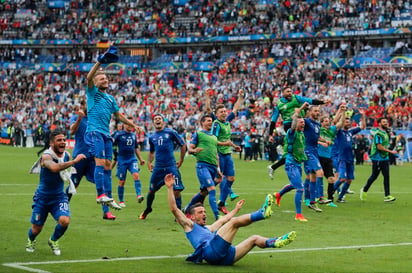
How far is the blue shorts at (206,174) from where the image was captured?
16250 millimetres

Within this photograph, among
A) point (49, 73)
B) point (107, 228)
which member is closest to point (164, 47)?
point (49, 73)

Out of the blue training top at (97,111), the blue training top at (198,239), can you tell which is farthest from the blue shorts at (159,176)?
the blue training top at (198,239)

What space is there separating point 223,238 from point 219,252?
266 millimetres

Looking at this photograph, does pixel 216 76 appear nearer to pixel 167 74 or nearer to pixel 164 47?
pixel 167 74

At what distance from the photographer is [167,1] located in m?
79.0

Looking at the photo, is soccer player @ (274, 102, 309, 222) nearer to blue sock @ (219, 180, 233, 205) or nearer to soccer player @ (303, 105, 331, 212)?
soccer player @ (303, 105, 331, 212)

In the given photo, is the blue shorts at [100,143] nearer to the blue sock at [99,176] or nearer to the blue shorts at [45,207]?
the blue sock at [99,176]

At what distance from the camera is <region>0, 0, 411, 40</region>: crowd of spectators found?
203ft

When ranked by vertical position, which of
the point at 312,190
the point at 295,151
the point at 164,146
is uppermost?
the point at 164,146

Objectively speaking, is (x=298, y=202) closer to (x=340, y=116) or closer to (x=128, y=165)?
(x=340, y=116)

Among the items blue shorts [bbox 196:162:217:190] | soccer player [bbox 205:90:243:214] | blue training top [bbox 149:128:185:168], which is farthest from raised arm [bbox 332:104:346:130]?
blue training top [bbox 149:128:185:168]

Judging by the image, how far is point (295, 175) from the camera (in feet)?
57.0

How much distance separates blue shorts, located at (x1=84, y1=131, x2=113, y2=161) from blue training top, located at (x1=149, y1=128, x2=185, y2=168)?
1767 mm

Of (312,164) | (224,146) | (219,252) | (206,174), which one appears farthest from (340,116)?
(219,252)
